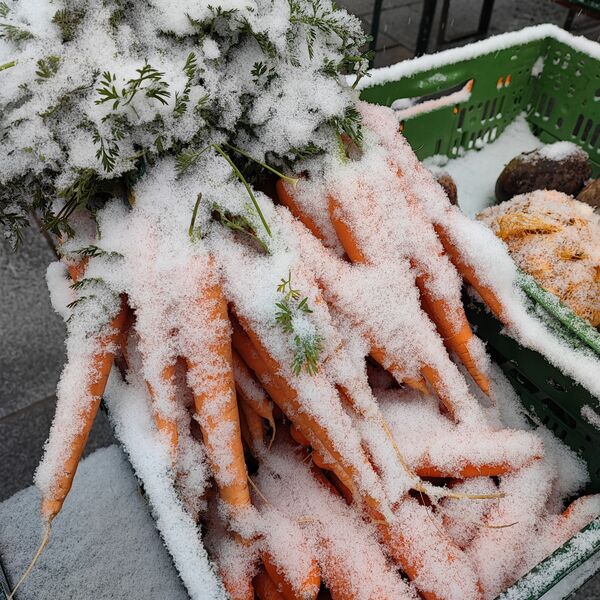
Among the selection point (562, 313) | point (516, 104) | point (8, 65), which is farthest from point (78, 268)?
point (516, 104)

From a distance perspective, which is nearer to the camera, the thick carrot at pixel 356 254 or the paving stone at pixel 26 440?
the thick carrot at pixel 356 254

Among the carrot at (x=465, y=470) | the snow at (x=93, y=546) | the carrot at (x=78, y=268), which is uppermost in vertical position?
the carrot at (x=78, y=268)

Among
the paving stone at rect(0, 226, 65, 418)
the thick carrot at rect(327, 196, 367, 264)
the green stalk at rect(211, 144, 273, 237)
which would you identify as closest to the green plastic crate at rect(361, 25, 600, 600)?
the thick carrot at rect(327, 196, 367, 264)

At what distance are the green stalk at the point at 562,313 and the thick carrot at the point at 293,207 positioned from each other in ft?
1.42

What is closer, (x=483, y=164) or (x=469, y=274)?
(x=469, y=274)

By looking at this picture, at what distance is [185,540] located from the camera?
2.62ft

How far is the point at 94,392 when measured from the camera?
0.98 m

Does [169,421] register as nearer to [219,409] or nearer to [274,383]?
[219,409]

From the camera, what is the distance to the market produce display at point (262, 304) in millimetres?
Result: 935

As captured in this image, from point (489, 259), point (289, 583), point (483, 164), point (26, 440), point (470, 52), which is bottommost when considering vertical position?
point (26, 440)

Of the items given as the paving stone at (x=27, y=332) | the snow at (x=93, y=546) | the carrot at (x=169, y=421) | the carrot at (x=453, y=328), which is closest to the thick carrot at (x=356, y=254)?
the carrot at (x=453, y=328)

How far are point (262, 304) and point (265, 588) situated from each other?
52 centimetres

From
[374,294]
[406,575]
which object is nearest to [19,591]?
[406,575]

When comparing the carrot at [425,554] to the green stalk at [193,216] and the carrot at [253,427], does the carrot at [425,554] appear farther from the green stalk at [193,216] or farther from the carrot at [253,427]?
the green stalk at [193,216]
